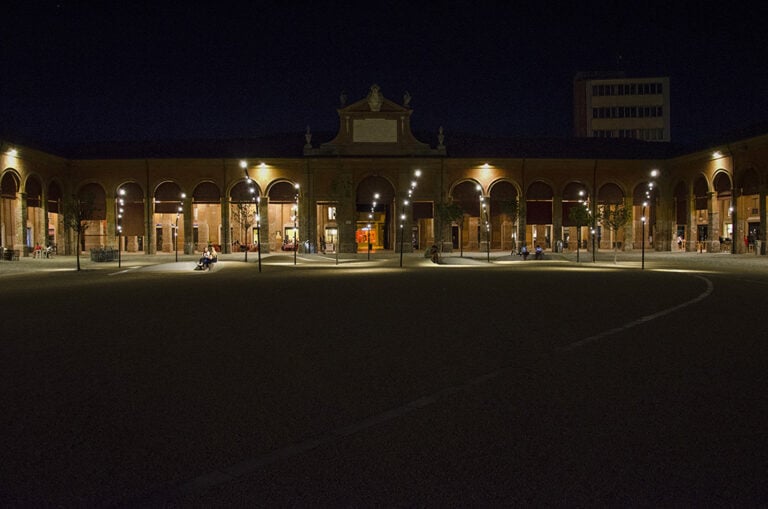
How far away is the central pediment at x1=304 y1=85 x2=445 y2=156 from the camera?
58.4 metres

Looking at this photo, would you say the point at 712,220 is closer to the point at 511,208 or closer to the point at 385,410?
the point at 511,208

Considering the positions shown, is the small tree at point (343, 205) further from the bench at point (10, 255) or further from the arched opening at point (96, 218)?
the bench at point (10, 255)

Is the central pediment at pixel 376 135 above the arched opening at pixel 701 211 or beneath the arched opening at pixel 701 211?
above

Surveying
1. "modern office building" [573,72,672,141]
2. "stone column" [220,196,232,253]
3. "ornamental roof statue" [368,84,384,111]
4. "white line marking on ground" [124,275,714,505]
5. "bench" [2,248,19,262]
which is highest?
"modern office building" [573,72,672,141]

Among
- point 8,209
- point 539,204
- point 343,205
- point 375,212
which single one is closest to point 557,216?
point 539,204

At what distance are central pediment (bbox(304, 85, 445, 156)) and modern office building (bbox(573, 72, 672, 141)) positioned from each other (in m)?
45.2

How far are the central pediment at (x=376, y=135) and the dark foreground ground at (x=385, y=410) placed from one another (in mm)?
46572

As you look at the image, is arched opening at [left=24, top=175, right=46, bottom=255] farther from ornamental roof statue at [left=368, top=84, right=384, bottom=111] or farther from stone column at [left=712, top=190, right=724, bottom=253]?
stone column at [left=712, top=190, right=724, bottom=253]

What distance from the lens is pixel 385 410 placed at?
6.18m

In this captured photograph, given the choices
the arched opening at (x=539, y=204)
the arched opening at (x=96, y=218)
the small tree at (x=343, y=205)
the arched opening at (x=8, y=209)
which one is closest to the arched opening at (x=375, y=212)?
the small tree at (x=343, y=205)

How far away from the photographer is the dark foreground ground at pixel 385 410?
439 cm

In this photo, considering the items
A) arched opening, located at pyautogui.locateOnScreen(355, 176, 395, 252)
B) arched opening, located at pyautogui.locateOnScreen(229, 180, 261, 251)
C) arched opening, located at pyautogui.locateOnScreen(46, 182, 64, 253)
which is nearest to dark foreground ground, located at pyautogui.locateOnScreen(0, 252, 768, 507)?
arched opening, located at pyautogui.locateOnScreen(229, 180, 261, 251)

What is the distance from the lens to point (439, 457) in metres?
4.89

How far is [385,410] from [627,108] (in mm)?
97887
